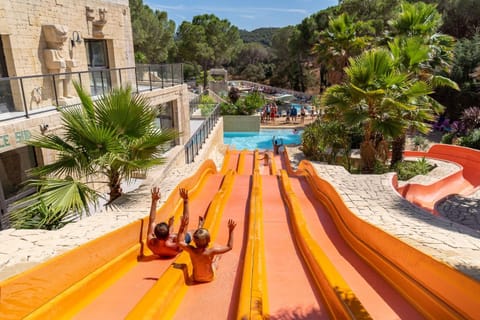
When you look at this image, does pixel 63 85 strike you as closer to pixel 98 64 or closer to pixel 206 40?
pixel 98 64

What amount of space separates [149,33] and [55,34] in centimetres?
3240

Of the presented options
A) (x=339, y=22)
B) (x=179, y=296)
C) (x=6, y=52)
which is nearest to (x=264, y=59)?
(x=339, y=22)

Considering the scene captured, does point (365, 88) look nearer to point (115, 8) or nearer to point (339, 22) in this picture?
point (115, 8)

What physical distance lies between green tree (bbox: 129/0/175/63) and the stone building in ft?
74.1

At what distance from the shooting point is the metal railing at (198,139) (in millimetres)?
13291

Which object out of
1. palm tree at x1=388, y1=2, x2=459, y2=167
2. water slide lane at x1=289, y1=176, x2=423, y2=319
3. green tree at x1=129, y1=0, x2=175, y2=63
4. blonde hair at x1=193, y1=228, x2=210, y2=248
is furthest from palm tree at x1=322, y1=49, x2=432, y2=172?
green tree at x1=129, y1=0, x2=175, y2=63

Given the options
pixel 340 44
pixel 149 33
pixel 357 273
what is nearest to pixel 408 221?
pixel 357 273

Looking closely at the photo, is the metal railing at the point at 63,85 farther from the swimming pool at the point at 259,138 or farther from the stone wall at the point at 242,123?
the stone wall at the point at 242,123

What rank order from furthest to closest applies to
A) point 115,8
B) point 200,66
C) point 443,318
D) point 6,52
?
point 200,66, point 115,8, point 6,52, point 443,318

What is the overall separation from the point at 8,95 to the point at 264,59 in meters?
69.9

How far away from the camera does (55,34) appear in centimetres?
1009

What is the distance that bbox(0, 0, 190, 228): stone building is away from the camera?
25.9ft

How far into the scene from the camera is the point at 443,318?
3938 millimetres

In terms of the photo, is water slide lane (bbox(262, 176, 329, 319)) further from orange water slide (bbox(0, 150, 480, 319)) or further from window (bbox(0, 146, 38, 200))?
window (bbox(0, 146, 38, 200))
